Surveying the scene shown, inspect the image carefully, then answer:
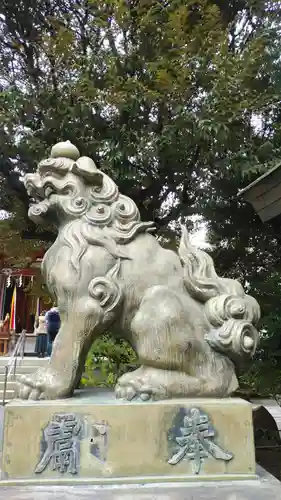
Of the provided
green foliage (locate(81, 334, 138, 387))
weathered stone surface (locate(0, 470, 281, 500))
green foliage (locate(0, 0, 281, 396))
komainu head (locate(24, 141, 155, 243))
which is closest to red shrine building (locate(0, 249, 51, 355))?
green foliage (locate(0, 0, 281, 396))

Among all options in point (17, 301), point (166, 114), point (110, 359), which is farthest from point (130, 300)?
point (17, 301)

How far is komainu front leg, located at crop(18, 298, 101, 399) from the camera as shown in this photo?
1.95 meters

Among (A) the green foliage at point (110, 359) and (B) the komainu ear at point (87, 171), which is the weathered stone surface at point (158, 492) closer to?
(B) the komainu ear at point (87, 171)

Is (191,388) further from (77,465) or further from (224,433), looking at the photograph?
(77,465)

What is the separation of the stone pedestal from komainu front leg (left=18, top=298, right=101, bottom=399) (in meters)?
0.09

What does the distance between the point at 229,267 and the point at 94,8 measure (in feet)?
12.4

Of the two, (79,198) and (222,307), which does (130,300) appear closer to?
(222,307)

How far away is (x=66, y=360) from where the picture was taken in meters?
1.99

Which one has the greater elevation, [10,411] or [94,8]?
[94,8]

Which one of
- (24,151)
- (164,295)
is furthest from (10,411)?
(24,151)

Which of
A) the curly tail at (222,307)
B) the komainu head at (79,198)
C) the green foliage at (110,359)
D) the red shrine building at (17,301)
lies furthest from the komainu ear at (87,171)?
the red shrine building at (17,301)

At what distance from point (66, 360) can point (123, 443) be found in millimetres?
420

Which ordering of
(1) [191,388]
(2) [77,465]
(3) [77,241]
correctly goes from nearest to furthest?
(2) [77,465] → (1) [191,388] → (3) [77,241]

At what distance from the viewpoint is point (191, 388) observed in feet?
6.44
